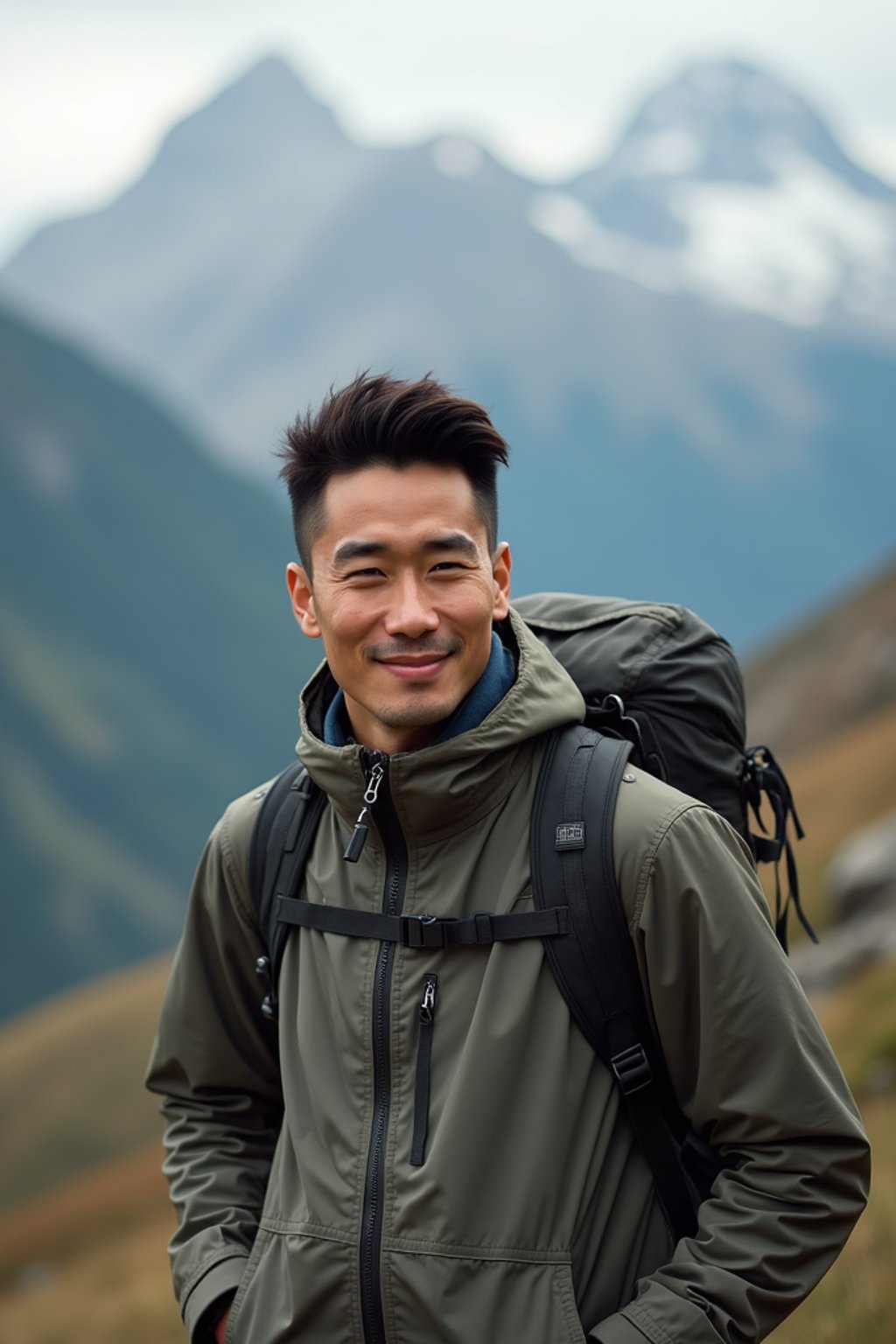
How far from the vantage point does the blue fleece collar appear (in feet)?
14.3

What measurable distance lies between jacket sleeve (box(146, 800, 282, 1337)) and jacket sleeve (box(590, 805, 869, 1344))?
156 centimetres

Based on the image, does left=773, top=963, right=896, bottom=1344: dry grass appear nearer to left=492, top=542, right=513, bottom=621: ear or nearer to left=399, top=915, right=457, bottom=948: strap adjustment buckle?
left=399, top=915, right=457, bottom=948: strap adjustment buckle

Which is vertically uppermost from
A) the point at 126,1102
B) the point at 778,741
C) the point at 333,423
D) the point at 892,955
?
the point at 778,741

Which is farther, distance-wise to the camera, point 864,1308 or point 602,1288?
point 864,1308

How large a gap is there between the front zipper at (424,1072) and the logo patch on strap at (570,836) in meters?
0.55

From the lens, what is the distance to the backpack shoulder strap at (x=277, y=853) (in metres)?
4.57

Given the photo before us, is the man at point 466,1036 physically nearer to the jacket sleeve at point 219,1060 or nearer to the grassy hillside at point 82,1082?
the jacket sleeve at point 219,1060

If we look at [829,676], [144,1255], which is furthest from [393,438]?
[829,676]

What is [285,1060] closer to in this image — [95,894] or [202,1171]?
[202,1171]

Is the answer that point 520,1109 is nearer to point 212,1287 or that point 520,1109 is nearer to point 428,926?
point 428,926

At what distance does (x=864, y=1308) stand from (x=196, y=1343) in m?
3.90

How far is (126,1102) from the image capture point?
A: 197 feet

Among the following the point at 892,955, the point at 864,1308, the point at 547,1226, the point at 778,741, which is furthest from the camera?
the point at 778,741

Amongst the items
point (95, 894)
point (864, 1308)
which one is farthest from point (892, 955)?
point (95, 894)
